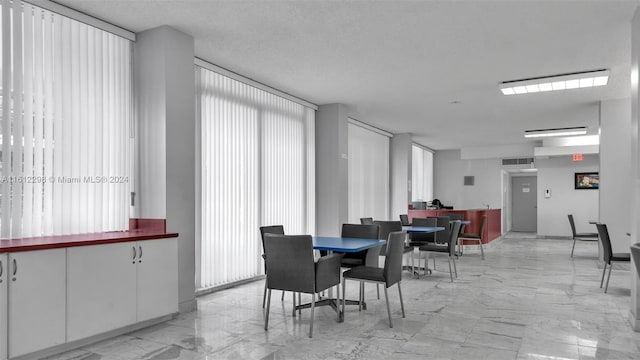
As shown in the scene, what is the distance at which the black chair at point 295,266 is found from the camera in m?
3.81

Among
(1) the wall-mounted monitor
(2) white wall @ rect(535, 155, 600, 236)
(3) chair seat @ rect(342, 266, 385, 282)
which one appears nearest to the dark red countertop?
(3) chair seat @ rect(342, 266, 385, 282)

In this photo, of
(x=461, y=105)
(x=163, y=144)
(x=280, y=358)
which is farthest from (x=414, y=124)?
(x=280, y=358)

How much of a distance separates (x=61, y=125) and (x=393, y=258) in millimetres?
3443

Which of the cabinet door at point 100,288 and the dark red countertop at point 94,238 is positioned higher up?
the dark red countertop at point 94,238

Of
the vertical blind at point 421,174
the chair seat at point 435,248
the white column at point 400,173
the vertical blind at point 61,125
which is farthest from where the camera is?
the vertical blind at point 421,174

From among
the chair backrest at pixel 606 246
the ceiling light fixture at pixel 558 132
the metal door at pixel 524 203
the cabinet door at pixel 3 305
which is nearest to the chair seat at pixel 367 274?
the cabinet door at pixel 3 305

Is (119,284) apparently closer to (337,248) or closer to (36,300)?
(36,300)

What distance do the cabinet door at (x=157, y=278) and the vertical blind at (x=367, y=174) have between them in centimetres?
566

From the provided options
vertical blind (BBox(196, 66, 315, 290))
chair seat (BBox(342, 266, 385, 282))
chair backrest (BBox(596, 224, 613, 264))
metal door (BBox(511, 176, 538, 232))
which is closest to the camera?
chair seat (BBox(342, 266, 385, 282))

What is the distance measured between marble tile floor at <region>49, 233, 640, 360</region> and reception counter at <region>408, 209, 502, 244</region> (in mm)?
4504

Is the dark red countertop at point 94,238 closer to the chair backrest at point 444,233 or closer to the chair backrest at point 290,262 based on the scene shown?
the chair backrest at point 290,262

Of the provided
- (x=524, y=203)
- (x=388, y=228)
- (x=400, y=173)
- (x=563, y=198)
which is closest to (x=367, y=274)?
(x=388, y=228)

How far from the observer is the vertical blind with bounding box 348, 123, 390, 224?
9750 millimetres

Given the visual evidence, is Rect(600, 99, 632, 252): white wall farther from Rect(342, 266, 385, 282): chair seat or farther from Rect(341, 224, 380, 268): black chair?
Rect(342, 266, 385, 282): chair seat
